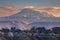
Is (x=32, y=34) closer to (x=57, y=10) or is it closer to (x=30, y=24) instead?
(x=30, y=24)

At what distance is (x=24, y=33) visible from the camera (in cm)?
209

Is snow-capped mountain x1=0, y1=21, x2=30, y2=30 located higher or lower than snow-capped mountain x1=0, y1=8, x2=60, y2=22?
lower

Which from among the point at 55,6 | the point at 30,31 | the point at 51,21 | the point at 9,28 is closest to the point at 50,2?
the point at 55,6

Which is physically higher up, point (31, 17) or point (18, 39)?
point (31, 17)

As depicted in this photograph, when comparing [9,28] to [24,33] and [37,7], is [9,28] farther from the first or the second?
[37,7]

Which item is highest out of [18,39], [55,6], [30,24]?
[55,6]

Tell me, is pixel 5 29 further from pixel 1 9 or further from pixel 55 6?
pixel 55 6

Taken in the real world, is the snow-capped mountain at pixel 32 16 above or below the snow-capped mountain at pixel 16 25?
above

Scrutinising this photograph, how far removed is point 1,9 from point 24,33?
361 millimetres

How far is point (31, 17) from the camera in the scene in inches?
83.2

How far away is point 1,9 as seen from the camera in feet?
6.88

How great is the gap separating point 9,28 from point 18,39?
15 cm

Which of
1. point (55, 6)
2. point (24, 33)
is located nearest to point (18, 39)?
point (24, 33)

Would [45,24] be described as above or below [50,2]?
below
